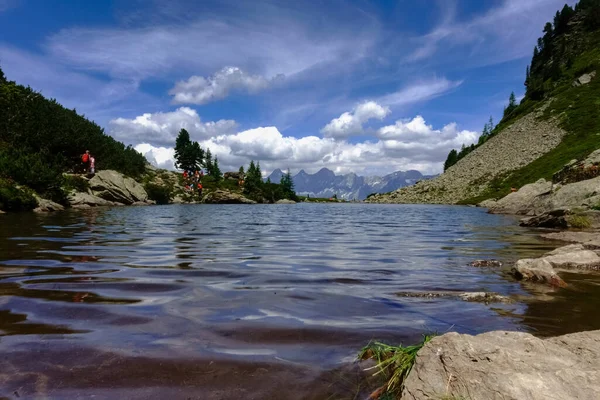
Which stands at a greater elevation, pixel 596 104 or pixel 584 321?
pixel 596 104

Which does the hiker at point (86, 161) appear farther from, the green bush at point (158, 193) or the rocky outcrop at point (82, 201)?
the green bush at point (158, 193)

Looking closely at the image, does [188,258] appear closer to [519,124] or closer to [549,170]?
[549,170]

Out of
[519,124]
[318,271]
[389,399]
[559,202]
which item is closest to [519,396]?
[389,399]

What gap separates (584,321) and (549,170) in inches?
3529

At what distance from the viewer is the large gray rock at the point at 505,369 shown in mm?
2568

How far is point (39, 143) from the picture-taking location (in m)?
50.1

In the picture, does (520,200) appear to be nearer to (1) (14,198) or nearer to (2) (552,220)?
(2) (552,220)

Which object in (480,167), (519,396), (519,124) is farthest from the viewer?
(519,124)

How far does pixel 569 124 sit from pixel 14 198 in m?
121

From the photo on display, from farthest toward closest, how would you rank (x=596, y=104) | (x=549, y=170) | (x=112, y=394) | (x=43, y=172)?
(x=596, y=104) < (x=549, y=170) < (x=43, y=172) < (x=112, y=394)

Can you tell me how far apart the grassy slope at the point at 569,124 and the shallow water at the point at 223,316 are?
78210mm

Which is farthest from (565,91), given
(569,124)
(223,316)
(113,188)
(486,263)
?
(223,316)

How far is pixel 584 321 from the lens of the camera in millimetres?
5117

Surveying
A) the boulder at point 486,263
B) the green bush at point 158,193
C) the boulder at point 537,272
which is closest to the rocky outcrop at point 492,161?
the green bush at point 158,193
